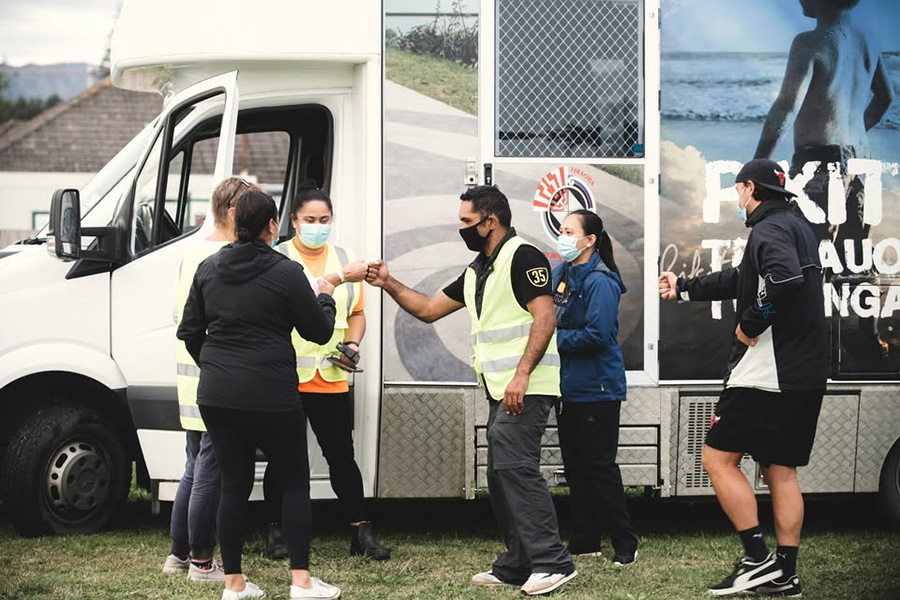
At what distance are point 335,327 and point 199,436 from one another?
807 mm

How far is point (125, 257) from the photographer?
629cm

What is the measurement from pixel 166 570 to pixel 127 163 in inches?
85.7

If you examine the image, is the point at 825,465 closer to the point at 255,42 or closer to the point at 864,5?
the point at 864,5

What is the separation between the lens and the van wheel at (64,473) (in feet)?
20.8

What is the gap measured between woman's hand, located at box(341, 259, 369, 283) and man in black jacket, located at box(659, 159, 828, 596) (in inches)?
65.4

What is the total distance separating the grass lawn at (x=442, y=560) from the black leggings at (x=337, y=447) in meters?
0.29

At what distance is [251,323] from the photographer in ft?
16.0

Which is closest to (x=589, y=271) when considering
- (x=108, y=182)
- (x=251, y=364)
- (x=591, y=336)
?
(x=591, y=336)

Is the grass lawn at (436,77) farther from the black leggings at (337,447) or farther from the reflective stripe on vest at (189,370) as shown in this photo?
the reflective stripe on vest at (189,370)

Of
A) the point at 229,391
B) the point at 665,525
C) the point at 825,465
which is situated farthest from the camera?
the point at 665,525

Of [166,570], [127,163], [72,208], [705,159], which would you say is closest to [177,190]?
[127,163]

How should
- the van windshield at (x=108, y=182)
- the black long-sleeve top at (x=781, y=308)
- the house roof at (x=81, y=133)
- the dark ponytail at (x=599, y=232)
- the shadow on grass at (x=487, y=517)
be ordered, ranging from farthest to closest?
the house roof at (x=81, y=133), the shadow on grass at (x=487, y=517), the van windshield at (x=108, y=182), the dark ponytail at (x=599, y=232), the black long-sleeve top at (x=781, y=308)

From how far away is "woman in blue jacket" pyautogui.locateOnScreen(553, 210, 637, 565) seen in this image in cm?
582

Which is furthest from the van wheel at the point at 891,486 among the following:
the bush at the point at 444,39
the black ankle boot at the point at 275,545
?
the black ankle boot at the point at 275,545
